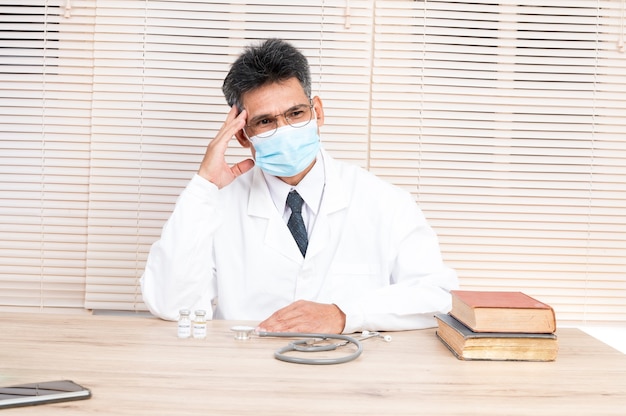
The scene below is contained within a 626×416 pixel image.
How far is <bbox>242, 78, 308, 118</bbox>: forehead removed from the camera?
2.07 m

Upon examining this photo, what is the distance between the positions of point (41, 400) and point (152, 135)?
65.7 inches

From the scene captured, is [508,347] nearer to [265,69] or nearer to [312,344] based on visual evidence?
[312,344]

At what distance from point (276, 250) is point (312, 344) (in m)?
0.70

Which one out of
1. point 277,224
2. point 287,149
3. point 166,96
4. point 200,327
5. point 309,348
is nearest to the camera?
point 309,348

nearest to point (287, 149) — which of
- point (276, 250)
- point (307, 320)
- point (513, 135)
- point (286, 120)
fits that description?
point (286, 120)

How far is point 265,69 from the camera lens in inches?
82.6

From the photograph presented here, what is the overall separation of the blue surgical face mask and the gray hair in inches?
6.8

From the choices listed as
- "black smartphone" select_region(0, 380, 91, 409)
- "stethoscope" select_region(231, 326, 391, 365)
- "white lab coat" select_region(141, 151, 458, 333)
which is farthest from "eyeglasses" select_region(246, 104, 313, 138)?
"black smartphone" select_region(0, 380, 91, 409)

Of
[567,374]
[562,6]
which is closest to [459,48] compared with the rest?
[562,6]

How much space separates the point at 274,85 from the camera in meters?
2.09

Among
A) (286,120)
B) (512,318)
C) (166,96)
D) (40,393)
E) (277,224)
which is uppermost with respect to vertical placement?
(166,96)

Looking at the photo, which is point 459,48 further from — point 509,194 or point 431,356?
point 431,356

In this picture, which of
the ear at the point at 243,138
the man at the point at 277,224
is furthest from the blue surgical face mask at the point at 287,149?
the ear at the point at 243,138

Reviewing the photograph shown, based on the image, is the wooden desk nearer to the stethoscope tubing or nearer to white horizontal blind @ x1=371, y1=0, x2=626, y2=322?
the stethoscope tubing
